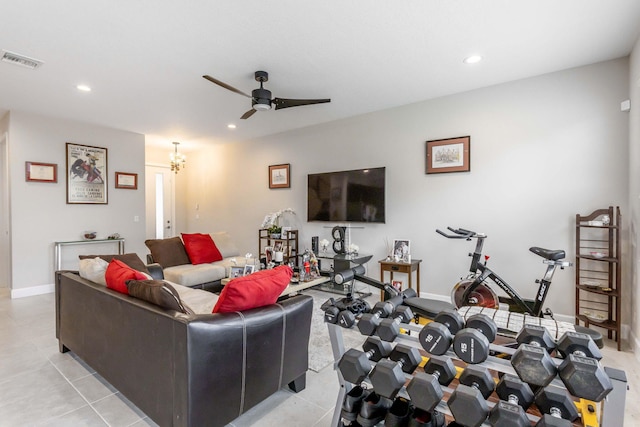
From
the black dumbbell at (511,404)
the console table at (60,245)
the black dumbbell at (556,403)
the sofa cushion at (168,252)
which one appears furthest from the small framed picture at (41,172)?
the black dumbbell at (556,403)

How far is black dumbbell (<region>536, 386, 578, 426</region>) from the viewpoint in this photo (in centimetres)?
94

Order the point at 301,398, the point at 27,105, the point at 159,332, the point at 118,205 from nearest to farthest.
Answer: the point at 159,332 → the point at 301,398 → the point at 27,105 → the point at 118,205

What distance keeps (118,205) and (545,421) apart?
248 inches

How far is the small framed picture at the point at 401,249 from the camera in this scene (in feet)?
13.7

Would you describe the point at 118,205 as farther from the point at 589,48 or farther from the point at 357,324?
the point at 589,48

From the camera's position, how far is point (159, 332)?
5.05ft

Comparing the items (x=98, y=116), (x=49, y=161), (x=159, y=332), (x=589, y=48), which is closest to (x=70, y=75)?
(x=98, y=116)

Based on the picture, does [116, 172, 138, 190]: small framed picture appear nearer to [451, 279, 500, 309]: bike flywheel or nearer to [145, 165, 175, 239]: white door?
[145, 165, 175, 239]: white door

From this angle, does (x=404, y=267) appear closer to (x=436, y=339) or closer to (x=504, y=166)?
(x=504, y=166)

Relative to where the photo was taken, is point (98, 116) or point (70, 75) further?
point (98, 116)

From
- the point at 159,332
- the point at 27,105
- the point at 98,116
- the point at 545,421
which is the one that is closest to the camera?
the point at 545,421

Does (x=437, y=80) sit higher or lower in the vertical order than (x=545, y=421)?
higher

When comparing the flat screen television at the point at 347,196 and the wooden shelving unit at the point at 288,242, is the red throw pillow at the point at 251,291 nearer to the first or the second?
the flat screen television at the point at 347,196

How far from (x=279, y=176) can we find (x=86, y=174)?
3161mm
